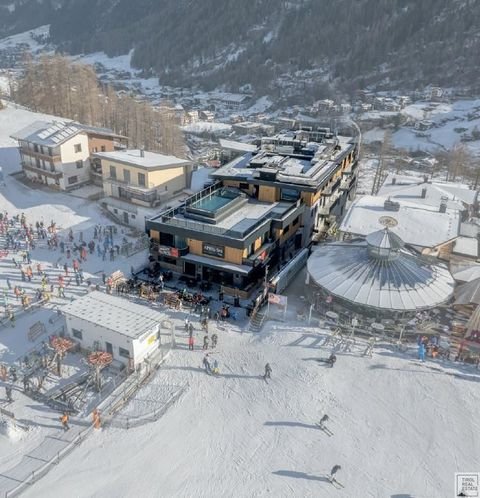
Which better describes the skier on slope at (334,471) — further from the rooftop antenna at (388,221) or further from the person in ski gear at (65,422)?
the rooftop antenna at (388,221)

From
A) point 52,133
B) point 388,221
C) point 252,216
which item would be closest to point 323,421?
point 252,216

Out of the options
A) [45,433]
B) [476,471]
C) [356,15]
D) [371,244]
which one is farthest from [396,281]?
[356,15]

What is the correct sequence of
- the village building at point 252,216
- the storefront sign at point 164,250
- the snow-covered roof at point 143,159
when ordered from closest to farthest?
the village building at point 252,216
the storefront sign at point 164,250
the snow-covered roof at point 143,159

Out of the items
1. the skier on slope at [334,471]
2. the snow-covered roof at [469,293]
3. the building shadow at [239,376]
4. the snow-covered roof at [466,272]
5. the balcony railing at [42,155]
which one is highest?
the balcony railing at [42,155]

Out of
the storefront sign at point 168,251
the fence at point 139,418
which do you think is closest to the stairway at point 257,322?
the fence at point 139,418

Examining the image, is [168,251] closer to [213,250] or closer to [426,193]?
[213,250]

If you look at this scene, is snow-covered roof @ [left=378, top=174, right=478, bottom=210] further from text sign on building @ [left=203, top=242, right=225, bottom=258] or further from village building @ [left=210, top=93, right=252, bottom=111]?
village building @ [left=210, top=93, right=252, bottom=111]

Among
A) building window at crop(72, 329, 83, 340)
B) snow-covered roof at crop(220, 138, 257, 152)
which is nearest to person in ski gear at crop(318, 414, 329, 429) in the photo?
building window at crop(72, 329, 83, 340)
